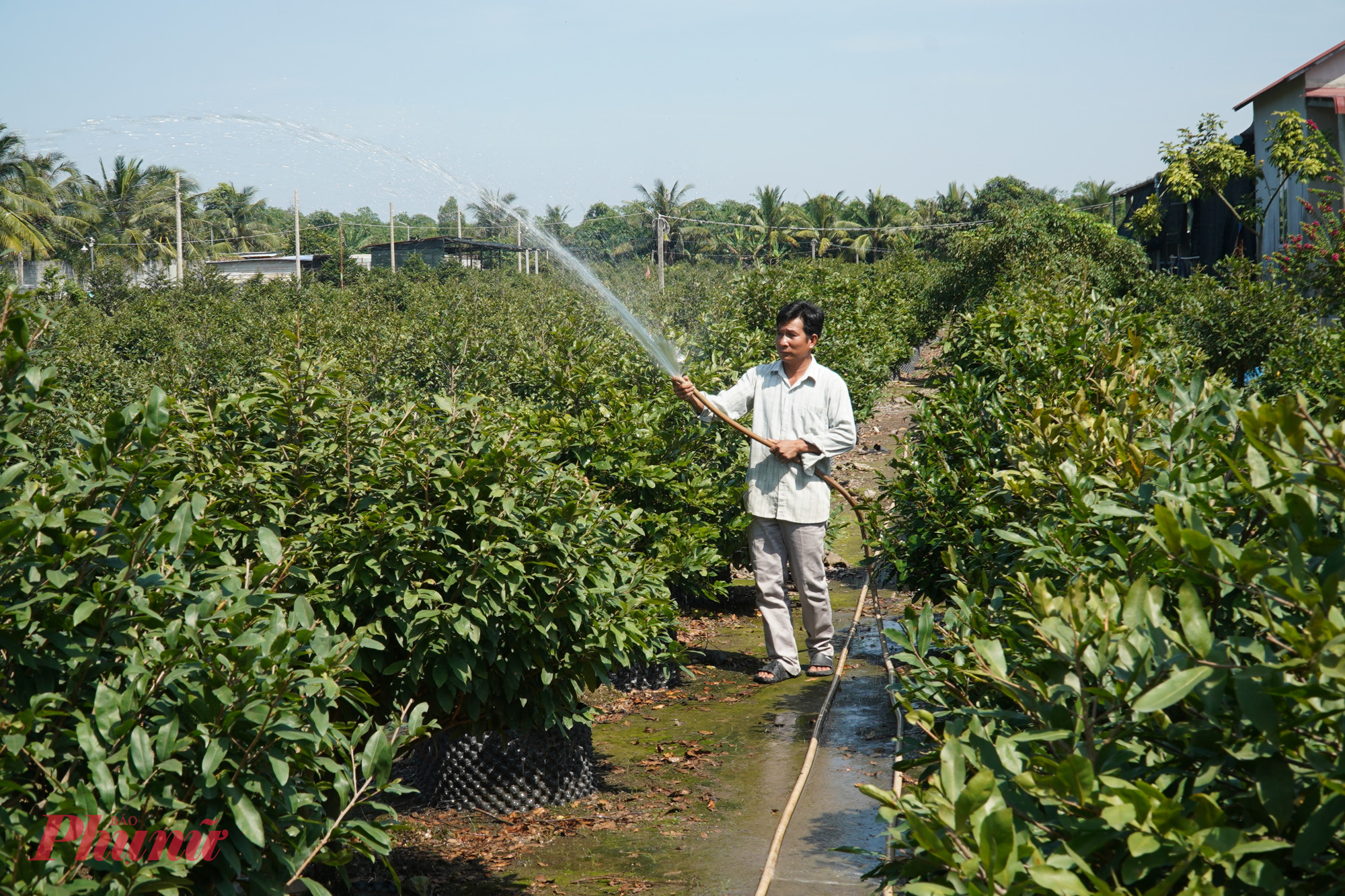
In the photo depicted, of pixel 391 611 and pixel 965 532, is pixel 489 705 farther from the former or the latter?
pixel 965 532

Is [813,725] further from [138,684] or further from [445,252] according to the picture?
[445,252]

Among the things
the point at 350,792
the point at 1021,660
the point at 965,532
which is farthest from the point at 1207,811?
the point at 965,532

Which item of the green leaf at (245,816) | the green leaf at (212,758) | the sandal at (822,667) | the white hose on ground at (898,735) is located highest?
the green leaf at (212,758)

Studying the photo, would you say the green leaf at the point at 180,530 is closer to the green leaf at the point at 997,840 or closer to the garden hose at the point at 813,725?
the green leaf at the point at 997,840

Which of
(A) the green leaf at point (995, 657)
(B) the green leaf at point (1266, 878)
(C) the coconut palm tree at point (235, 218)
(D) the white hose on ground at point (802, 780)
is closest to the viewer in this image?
(B) the green leaf at point (1266, 878)

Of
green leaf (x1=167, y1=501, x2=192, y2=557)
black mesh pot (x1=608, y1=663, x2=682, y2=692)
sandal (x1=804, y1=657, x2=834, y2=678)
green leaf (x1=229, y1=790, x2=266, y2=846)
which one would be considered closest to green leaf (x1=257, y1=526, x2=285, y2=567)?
green leaf (x1=167, y1=501, x2=192, y2=557)

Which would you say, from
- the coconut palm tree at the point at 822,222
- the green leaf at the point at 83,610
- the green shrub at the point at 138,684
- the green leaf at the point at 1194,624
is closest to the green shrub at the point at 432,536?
the green shrub at the point at 138,684

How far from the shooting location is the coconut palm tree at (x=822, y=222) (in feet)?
203

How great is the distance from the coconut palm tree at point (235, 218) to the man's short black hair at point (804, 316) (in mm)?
59937

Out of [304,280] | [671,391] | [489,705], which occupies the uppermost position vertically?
[304,280]

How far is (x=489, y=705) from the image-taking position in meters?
4.06

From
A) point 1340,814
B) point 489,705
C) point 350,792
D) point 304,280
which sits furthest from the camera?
point 304,280

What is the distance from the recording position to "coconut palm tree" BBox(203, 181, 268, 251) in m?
61.2

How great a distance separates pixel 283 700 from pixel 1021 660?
57.5 inches
